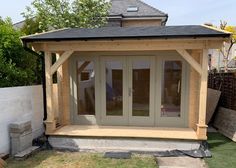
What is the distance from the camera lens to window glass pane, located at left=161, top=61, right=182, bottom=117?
20.9ft

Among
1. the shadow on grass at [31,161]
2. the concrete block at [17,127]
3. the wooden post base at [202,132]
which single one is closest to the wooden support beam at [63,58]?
the concrete block at [17,127]

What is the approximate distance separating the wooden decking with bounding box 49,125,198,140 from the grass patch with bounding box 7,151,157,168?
55cm

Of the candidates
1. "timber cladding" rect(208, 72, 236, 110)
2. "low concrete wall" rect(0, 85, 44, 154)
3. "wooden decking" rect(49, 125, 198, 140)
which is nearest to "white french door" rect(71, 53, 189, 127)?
"wooden decking" rect(49, 125, 198, 140)

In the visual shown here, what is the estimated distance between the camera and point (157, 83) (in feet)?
21.0

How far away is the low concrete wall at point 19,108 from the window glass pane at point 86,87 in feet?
3.83

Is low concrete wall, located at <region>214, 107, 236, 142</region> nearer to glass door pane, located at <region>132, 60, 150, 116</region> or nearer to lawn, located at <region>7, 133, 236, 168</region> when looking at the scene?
lawn, located at <region>7, 133, 236, 168</region>

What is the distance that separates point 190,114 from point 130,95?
1.84 metres

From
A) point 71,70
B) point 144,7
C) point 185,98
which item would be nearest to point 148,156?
point 185,98

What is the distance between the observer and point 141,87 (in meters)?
6.50

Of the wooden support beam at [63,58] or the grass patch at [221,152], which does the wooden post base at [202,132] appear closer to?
the grass patch at [221,152]

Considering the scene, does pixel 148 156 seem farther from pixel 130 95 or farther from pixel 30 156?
pixel 30 156

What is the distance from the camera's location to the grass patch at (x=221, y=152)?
4.71 meters

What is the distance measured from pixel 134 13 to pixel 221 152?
41.0 ft

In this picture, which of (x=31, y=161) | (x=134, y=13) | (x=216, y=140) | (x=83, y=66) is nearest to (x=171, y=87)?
(x=216, y=140)
